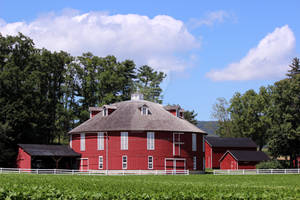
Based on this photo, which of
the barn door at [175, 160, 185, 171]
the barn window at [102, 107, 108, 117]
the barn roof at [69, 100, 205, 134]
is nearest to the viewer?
the barn roof at [69, 100, 205, 134]

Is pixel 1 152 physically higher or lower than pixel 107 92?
lower

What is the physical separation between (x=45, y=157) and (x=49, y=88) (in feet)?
76.6

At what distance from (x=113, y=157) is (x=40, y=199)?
46.0 m

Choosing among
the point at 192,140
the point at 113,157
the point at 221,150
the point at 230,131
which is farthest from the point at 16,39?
the point at 230,131

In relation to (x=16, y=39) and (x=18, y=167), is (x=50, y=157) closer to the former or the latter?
(x=18, y=167)

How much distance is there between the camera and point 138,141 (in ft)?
217

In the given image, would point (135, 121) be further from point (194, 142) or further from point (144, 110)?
point (194, 142)

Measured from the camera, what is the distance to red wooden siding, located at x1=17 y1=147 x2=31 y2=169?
6488 cm

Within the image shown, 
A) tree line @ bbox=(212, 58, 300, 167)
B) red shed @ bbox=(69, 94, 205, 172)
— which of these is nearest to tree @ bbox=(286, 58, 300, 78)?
tree line @ bbox=(212, 58, 300, 167)

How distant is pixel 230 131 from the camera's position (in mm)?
117500

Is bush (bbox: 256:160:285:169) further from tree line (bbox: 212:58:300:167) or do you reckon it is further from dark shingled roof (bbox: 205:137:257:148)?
dark shingled roof (bbox: 205:137:257:148)

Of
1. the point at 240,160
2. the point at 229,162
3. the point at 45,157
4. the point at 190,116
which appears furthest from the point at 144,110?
the point at 190,116

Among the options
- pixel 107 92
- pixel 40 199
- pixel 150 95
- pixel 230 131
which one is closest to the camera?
pixel 40 199

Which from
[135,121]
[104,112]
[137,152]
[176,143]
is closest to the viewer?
[137,152]
